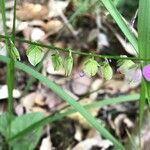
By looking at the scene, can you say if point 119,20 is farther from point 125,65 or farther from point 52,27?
point 52,27

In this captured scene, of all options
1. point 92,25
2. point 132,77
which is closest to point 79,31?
point 92,25

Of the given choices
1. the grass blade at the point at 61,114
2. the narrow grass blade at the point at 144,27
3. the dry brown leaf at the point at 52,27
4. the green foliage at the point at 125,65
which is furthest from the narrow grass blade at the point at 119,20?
the dry brown leaf at the point at 52,27

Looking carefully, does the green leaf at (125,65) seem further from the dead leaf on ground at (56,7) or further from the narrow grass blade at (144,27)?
the dead leaf on ground at (56,7)

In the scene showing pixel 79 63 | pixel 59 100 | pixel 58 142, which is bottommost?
pixel 58 142

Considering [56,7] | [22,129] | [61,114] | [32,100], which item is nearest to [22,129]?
[22,129]

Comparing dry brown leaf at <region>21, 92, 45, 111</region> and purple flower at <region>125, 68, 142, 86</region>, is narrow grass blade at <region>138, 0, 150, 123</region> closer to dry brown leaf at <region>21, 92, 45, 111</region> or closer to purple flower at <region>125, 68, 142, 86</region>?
purple flower at <region>125, 68, 142, 86</region>

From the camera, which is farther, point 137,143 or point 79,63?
point 79,63

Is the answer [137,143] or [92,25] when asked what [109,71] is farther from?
[92,25]

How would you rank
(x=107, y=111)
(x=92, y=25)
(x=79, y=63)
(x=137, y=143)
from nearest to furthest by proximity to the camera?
(x=137, y=143), (x=107, y=111), (x=79, y=63), (x=92, y=25)
